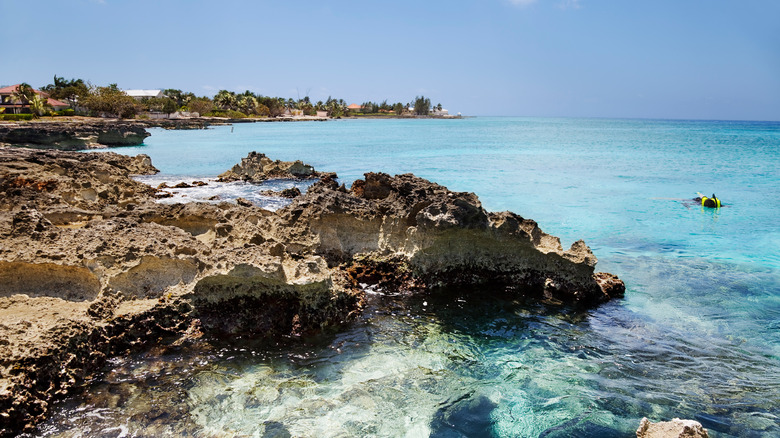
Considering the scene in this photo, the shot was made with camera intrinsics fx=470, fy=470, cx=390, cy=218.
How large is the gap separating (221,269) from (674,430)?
5352 mm

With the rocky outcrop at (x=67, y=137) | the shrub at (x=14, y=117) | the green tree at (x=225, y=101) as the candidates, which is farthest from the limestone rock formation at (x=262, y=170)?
the green tree at (x=225, y=101)

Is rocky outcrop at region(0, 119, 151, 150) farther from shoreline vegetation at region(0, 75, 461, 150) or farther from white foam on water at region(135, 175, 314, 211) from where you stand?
white foam on water at region(135, 175, 314, 211)

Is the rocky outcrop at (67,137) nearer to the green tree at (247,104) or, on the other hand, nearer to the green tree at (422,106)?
the green tree at (247,104)

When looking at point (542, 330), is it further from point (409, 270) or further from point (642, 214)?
point (642, 214)

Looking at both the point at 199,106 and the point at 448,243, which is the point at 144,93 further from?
the point at 448,243

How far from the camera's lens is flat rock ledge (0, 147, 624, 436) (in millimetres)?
5289

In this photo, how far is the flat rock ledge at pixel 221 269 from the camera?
17.4 feet

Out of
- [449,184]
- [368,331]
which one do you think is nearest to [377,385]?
[368,331]

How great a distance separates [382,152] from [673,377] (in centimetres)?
3591

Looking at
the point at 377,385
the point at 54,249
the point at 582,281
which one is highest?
the point at 54,249

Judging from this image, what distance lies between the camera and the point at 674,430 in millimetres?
3967

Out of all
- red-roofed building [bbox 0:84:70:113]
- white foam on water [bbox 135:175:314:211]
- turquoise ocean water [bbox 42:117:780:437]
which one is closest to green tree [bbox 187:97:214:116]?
red-roofed building [bbox 0:84:70:113]

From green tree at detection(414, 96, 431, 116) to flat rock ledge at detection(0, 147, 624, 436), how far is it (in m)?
181

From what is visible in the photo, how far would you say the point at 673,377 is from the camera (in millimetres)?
5832
